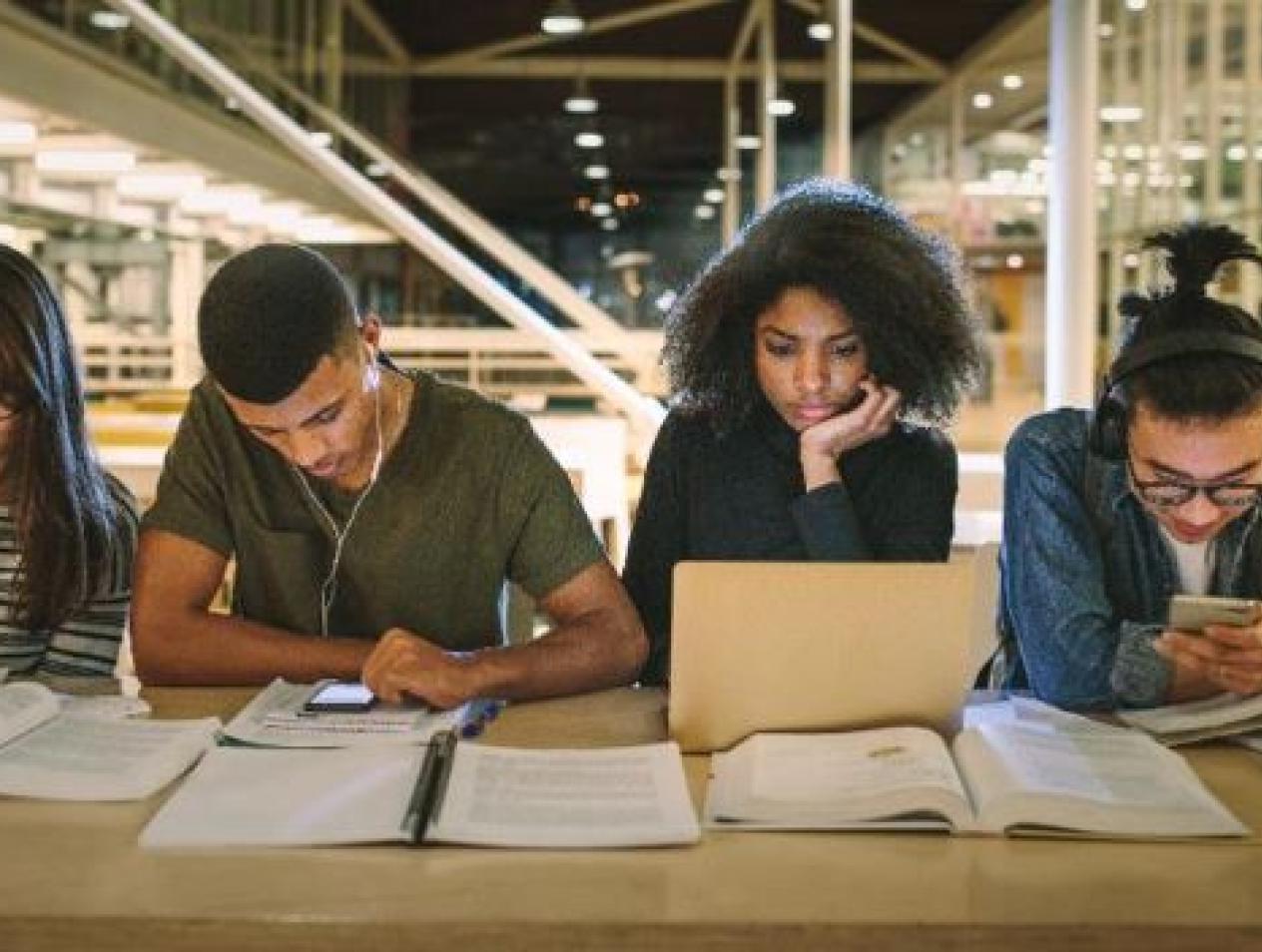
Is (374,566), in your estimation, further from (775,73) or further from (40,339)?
(775,73)

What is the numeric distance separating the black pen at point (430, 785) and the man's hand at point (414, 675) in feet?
0.38

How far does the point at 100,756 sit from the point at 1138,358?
113 centimetres

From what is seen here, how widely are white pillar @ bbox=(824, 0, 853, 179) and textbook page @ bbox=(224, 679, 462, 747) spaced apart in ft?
17.8

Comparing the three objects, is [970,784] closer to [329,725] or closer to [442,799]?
[442,799]

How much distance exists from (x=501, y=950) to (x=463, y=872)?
0.10 m

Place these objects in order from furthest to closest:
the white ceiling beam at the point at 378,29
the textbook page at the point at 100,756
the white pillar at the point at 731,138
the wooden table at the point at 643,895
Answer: the white pillar at the point at 731,138 → the white ceiling beam at the point at 378,29 → the textbook page at the point at 100,756 → the wooden table at the point at 643,895

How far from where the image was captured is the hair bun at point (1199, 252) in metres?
1.86

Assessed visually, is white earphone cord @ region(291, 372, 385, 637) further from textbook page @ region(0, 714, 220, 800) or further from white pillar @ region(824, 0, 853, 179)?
white pillar @ region(824, 0, 853, 179)

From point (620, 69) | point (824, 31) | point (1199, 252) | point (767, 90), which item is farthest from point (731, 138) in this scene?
point (1199, 252)

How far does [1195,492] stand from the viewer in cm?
176

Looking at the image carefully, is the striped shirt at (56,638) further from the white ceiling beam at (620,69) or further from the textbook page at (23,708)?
the white ceiling beam at (620,69)

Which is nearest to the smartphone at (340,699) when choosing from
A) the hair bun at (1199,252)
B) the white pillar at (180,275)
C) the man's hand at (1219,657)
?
the man's hand at (1219,657)

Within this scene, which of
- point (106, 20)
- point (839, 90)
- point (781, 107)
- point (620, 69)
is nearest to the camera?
point (839, 90)

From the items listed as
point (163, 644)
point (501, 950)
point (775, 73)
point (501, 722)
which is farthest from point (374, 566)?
point (775, 73)
